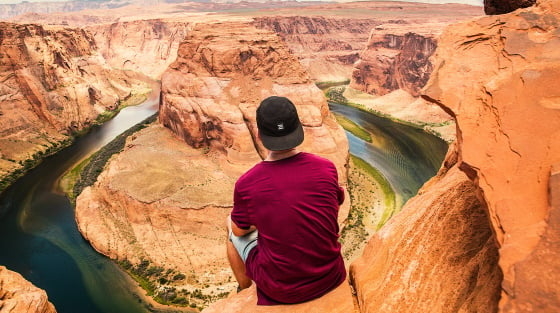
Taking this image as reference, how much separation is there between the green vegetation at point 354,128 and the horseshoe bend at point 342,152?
414 mm

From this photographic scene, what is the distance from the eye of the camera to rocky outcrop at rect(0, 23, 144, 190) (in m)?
41.3

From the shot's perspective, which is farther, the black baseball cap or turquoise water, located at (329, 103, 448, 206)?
turquoise water, located at (329, 103, 448, 206)

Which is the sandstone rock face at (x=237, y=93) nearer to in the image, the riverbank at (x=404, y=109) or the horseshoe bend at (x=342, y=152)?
the horseshoe bend at (x=342, y=152)

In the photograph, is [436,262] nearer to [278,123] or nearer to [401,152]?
[278,123]

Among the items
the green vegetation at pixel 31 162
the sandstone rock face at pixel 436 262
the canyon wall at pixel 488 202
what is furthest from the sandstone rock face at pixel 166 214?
the canyon wall at pixel 488 202

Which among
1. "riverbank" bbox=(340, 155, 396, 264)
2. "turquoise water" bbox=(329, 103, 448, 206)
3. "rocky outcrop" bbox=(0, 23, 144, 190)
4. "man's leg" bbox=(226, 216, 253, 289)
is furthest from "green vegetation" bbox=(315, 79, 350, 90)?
"man's leg" bbox=(226, 216, 253, 289)

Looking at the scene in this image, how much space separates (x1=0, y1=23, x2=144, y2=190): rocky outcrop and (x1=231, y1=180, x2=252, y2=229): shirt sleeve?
4434 cm

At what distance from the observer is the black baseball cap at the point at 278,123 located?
13.3 ft

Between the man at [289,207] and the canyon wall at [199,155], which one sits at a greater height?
the man at [289,207]

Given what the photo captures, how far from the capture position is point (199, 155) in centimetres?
3225

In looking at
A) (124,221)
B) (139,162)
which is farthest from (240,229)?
(139,162)

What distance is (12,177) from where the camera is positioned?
120 ft

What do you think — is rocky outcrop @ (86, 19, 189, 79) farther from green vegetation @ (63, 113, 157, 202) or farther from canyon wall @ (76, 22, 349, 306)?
canyon wall @ (76, 22, 349, 306)

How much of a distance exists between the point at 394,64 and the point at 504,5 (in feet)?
212
